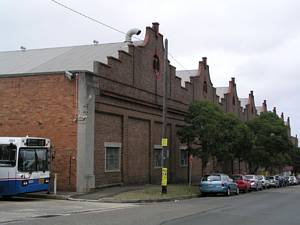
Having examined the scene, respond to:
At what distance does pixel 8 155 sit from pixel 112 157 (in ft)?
32.0

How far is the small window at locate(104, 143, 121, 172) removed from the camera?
1270 inches

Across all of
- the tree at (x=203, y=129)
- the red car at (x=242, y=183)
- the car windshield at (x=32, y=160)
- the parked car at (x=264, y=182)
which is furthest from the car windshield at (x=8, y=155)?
the parked car at (x=264, y=182)

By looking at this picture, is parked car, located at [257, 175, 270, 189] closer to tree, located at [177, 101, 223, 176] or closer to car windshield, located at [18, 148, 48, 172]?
tree, located at [177, 101, 223, 176]

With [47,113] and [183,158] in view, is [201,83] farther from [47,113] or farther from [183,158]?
[47,113]

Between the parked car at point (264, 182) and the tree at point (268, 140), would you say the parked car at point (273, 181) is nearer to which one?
the tree at point (268, 140)

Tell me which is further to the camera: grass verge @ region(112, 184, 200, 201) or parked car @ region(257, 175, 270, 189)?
parked car @ region(257, 175, 270, 189)

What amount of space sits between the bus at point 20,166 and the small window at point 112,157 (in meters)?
7.14

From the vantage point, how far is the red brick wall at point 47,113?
2936cm

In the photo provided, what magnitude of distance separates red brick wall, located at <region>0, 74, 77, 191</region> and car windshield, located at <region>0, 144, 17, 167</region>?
17.8ft

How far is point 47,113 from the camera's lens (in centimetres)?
3012

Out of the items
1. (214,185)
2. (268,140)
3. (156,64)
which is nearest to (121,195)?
(214,185)

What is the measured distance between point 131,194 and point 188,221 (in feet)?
38.5

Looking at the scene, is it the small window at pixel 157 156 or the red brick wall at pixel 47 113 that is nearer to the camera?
the red brick wall at pixel 47 113

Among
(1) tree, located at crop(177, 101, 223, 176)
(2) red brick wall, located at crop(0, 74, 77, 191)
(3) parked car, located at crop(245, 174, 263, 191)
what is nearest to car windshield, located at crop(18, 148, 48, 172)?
(2) red brick wall, located at crop(0, 74, 77, 191)
